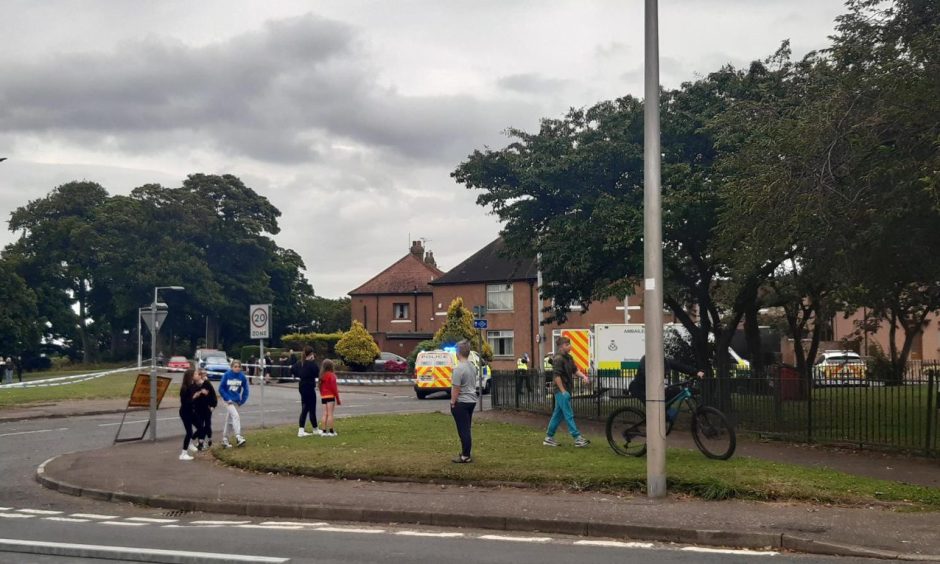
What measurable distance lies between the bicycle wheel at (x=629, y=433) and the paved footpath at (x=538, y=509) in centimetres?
262

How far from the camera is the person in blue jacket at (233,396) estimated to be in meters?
17.6

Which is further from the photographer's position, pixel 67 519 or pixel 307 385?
pixel 307 385

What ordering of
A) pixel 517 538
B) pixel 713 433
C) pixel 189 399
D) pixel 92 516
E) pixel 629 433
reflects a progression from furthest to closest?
1. pixel 189 399
2. pixel 629 433
3. pixel 713 433
4. pixel 92 516
5. pixel 517 538

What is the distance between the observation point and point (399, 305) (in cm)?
7369

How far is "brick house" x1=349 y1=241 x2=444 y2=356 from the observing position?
236ft

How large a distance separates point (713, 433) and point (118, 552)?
807 cm

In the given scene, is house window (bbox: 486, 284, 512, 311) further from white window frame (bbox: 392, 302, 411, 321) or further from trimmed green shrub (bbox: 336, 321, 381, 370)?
white window frame (bbox: 392, 302, 411, 321)

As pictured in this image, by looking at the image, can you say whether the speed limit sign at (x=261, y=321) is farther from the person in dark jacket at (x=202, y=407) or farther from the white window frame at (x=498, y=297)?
the white window frame at (x=498, y=297)

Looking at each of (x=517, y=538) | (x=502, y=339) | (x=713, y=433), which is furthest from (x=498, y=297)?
(x=517, y=538)

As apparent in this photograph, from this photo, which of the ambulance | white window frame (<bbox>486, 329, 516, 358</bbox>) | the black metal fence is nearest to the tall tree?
white window frame (<bbox>486, 329, 516, 358</bbox>)

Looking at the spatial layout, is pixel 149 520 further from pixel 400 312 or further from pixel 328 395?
pixel 400 312

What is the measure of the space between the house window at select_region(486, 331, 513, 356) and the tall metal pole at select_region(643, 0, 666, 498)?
5041 centimetres

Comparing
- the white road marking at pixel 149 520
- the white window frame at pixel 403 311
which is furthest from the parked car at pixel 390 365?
the white road marking at pixel 149 520

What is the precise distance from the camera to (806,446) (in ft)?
56.6
